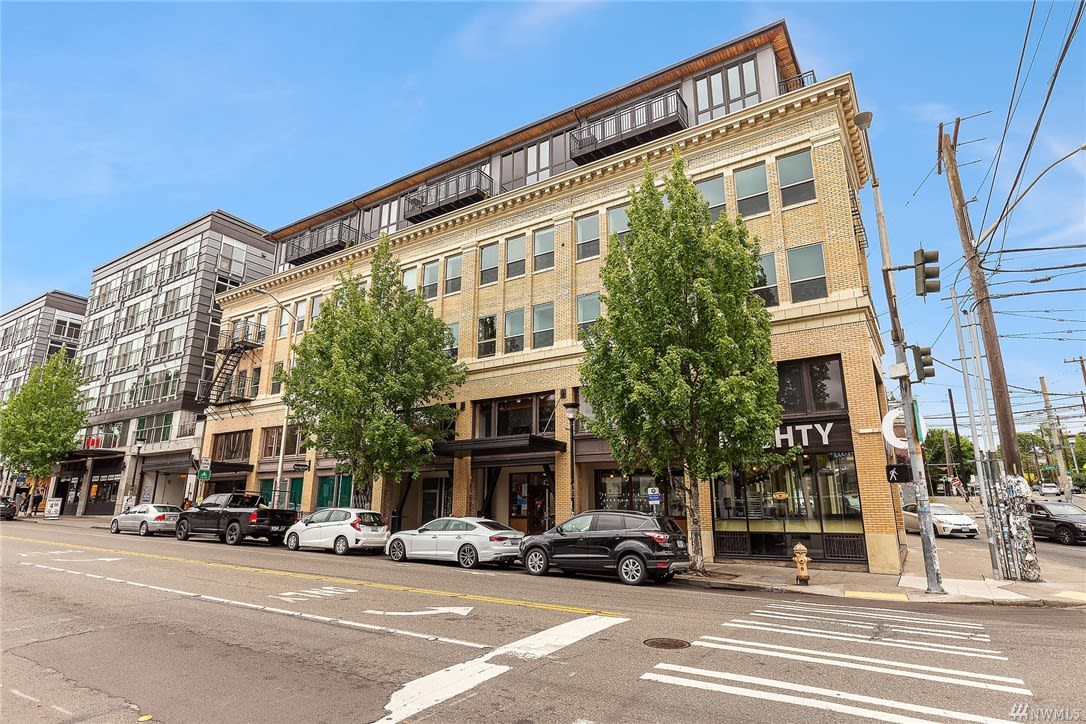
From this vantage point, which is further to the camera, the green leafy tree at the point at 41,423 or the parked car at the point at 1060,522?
the green leafy tree at the point at 41,423

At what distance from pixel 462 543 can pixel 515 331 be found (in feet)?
35.0

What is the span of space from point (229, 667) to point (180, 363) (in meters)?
41.2

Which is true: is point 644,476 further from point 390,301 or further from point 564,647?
point 564,647

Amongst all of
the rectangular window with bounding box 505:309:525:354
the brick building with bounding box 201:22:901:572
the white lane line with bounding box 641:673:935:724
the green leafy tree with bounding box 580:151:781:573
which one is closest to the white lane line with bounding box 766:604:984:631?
the green leafy tree with bounding box 580:151:781:573

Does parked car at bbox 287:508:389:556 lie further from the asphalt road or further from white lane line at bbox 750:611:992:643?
white lane line at bbox 750:611:992:643

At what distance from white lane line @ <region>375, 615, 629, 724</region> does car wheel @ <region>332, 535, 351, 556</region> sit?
1368cm

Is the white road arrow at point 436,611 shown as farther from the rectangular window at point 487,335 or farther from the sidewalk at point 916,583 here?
the rectangular window at point 487,335

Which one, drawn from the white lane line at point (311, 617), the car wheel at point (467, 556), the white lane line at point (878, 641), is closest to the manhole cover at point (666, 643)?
the white lane line at point (878, 641)

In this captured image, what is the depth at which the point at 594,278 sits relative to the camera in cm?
2309

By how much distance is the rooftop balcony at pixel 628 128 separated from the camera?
22281 millimetres

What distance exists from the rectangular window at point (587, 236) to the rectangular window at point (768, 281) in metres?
6.82

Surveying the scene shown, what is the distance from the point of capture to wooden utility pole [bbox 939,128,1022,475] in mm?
15055

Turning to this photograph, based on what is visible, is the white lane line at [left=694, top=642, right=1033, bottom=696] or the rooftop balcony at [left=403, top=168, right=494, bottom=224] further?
the rooftop balcony at [left=403, top=168, right=494, bottom=224]

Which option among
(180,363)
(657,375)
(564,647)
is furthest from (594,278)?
(180,363)
